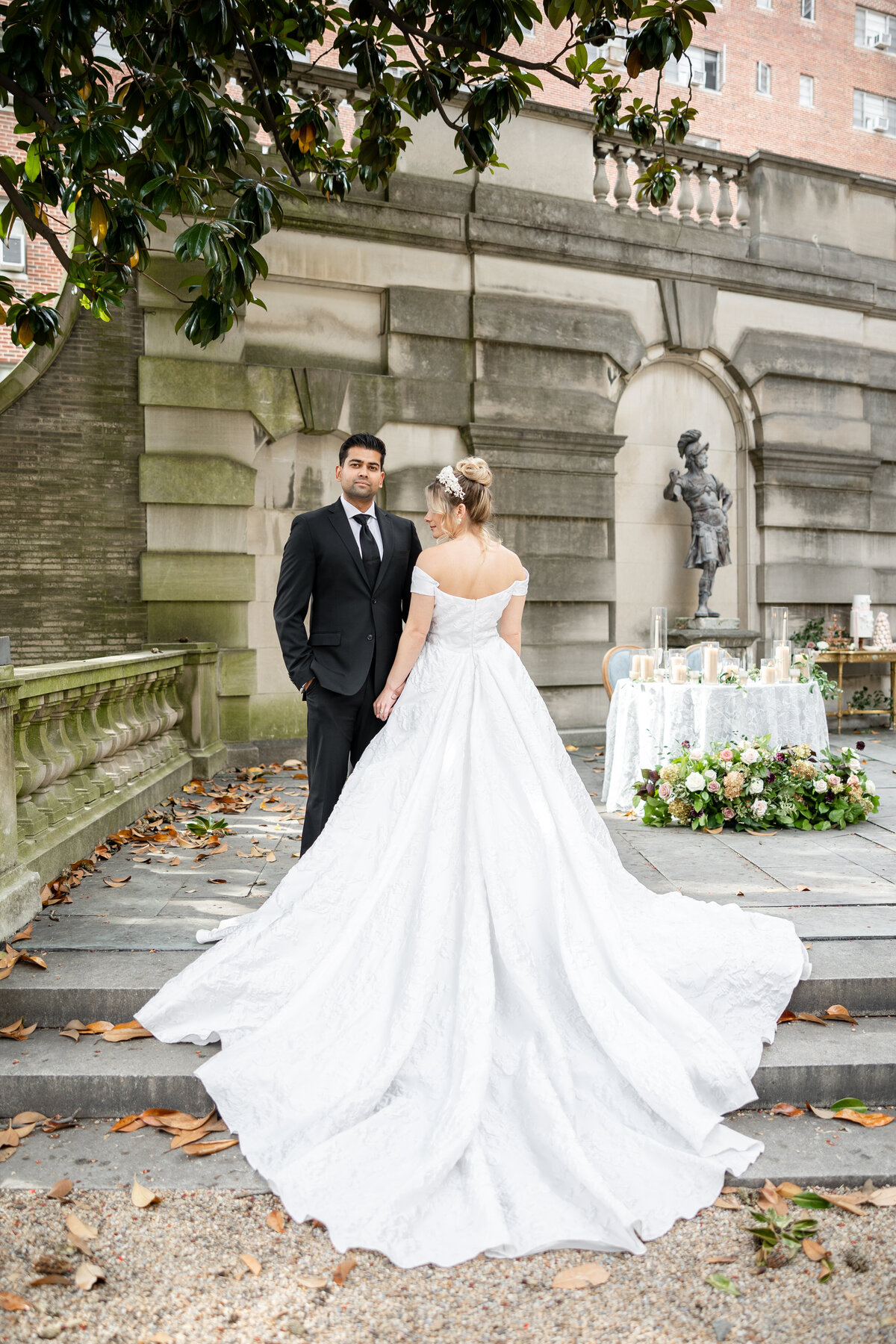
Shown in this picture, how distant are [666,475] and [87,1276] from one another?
366 inches

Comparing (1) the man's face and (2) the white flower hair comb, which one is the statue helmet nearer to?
(1) the man's face

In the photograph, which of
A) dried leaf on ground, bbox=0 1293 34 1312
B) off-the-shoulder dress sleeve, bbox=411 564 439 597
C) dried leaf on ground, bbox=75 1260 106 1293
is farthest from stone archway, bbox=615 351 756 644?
dried leaf on ground, bbox=0 1293 34 1312

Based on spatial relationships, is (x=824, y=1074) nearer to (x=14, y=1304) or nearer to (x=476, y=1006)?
(x=476, y=1006)

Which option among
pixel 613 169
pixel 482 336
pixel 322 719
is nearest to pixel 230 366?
pixel 482 336

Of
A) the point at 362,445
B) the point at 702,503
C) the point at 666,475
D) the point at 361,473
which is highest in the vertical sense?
the point at 666,475

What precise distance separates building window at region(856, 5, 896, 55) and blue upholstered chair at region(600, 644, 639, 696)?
2543 centimetres

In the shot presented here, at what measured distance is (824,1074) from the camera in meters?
2.98

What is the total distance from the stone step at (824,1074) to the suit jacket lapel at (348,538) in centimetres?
248

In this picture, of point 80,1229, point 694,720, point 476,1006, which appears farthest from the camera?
point 694,720

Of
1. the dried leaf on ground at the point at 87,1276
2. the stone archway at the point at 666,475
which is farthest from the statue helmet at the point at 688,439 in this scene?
the dried leaf on ground at the point at 87,1276

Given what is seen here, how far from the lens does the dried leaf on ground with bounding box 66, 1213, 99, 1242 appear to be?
2270 mm

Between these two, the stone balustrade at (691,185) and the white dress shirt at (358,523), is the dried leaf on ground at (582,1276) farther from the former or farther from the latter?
the stone balustrade at (691,185)

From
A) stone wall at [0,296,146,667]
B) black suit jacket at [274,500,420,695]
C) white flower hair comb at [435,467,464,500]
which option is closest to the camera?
white flower hair comb at [435,467,464,500]

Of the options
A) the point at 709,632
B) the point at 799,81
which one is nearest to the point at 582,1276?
the point at 709,632
